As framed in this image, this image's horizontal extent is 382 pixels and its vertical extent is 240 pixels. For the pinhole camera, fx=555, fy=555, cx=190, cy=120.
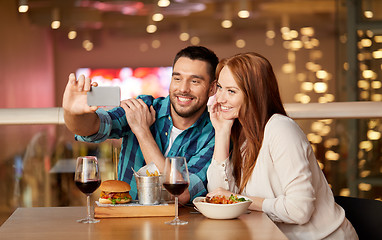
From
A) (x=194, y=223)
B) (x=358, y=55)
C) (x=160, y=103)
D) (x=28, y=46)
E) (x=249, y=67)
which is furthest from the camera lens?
(x=28, y=46)

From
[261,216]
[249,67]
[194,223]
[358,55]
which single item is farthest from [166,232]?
[358,55]

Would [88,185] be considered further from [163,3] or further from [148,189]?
[163,3]

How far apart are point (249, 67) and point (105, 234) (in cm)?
77

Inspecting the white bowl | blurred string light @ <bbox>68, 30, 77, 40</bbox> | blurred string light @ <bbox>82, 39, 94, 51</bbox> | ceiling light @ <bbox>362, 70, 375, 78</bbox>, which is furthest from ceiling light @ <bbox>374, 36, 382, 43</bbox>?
the white bowl

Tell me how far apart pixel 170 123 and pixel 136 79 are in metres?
4.74

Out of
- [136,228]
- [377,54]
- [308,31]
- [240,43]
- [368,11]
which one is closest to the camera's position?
[136,228]

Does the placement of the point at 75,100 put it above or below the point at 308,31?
below

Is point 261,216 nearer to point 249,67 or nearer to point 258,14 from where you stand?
point 249,67

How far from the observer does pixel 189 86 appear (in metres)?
2.24

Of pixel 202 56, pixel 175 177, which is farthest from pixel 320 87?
pixel 175 177

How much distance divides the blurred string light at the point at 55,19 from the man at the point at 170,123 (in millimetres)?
4939

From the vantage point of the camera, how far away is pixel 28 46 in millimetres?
6746

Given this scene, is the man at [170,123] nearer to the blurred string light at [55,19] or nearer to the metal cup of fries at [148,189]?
the metal cup of fries at [148,189]

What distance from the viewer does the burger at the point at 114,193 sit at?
1.71 meters
